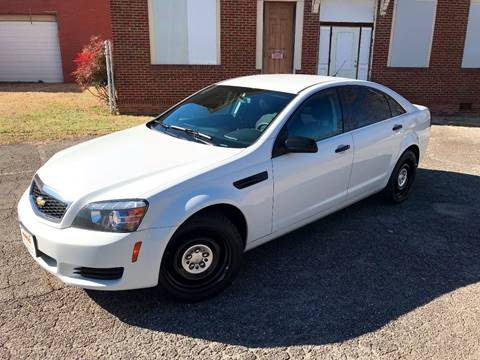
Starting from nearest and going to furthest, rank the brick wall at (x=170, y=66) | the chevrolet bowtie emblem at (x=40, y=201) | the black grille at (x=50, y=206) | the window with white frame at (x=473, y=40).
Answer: the black grille at (x=50, y=206), the chevrolet bowtie emblem at (x=40, y=201), the brick wall at (x=170, y=66), the window with white frame at (x=473, y=40)

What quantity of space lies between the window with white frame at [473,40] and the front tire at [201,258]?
470 inches

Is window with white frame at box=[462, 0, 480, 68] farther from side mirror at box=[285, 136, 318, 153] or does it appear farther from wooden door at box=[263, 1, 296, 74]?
side mirror at box=[285, 136, 318, 153]

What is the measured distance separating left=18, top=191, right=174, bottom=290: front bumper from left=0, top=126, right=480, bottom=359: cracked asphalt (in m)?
0.33

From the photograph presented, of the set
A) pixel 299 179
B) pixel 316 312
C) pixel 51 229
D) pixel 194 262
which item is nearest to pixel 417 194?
pixel 299 179

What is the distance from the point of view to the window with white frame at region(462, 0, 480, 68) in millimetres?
12266

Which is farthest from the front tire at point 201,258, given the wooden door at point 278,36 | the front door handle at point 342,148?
the wooden door at point 278,36

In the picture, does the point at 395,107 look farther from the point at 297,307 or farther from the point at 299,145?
the point at 297,307

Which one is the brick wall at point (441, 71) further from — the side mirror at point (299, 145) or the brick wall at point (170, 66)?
the side mirror at point (299, 145)

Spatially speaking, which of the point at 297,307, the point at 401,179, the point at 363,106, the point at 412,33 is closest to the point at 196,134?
the point at 297,307

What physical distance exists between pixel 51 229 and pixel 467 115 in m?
12.7

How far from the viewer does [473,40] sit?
12539 mm

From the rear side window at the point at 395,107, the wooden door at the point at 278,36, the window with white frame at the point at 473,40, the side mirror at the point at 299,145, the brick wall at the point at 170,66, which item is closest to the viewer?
the side mirror at the point at 299,145

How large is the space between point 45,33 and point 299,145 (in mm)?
18580

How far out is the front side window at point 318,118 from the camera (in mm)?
3875
